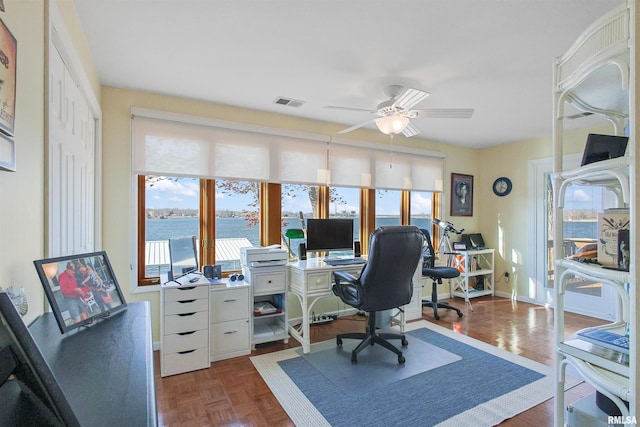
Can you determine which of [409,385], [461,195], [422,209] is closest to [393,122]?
[409,385]

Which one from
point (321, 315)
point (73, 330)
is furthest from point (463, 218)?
point (73, 330)

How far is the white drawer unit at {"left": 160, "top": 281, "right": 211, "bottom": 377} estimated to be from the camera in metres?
2.49

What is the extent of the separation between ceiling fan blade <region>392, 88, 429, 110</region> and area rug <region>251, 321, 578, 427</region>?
6.99 feet

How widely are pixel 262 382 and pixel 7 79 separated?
225 centimetres

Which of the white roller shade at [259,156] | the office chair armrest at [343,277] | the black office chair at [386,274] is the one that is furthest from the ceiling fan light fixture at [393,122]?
the office chair armrest at [343,277]

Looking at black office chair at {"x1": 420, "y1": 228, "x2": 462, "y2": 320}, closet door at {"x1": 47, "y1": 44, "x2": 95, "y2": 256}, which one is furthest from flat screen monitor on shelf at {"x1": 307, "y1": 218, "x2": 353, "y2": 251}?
closet door at {"x1": 47, "y1": 44, "x2": 95, "y2": 256}

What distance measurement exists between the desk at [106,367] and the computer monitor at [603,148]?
5.59 ft

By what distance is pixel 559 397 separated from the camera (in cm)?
134

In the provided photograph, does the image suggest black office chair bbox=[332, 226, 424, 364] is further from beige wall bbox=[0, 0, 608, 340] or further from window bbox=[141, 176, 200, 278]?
window bbox=[141, 176, 200, 278]

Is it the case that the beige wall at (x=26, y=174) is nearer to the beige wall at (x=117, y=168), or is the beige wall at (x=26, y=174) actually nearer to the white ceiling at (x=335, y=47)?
the beige wall at (x=117, y=168)

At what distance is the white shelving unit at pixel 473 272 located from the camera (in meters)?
4.52

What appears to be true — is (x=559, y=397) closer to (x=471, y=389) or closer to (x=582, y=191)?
(x=471, y=389)

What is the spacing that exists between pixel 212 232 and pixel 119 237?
0.81m

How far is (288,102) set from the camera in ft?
10.3
